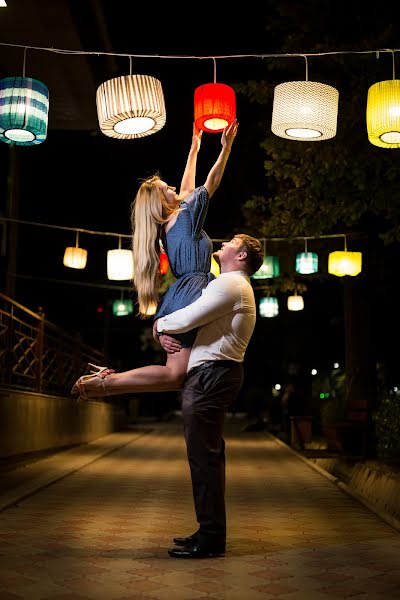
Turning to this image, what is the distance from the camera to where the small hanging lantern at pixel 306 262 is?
1789 cm

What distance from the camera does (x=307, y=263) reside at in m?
18.0

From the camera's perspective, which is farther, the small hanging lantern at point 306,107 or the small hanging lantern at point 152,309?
the small hanging lantern at point 306,107

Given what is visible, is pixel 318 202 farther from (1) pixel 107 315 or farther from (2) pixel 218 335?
(1) pixel 107 315

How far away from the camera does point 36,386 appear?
45.9 ft

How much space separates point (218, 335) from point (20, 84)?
4979 millimetres

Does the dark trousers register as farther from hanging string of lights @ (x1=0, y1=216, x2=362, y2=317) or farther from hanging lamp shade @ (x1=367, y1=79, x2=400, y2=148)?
hanging string of lights @ (x1=0, y1=216, x2=362, y2=317)

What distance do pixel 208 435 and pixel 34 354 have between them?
9.96 m

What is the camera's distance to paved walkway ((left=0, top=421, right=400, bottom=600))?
3951 mm

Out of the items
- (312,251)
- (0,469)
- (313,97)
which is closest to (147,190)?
(313,97)

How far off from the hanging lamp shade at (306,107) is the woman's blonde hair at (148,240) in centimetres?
331

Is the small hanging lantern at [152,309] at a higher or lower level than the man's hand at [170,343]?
higher

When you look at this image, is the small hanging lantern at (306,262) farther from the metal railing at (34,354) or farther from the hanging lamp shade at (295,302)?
the metal railing at (34,354)

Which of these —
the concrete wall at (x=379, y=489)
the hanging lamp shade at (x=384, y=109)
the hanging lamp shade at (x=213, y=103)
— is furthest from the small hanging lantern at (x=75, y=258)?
the hanging lamp shade at (x=384, y=109)

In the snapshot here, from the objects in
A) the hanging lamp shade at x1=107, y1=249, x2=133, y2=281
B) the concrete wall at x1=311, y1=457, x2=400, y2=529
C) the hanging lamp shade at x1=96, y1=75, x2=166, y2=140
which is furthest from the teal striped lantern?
the hanging lamp shade at x1=107, y1=249, x2=133, y2=281
